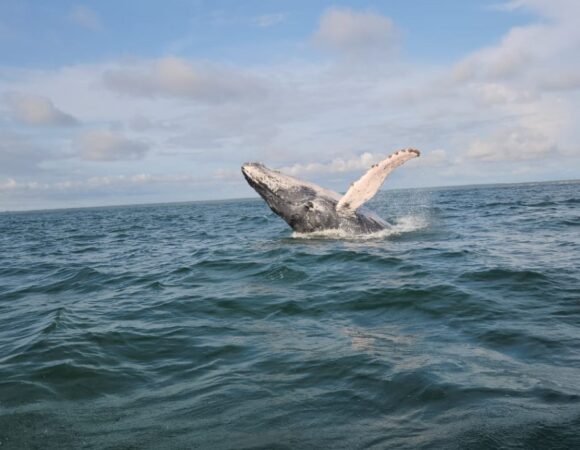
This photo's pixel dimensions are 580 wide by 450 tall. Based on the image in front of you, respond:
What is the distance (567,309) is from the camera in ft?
24.9

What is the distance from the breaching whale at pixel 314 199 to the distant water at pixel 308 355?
2.15 metres

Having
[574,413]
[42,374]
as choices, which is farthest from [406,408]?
[42,374]

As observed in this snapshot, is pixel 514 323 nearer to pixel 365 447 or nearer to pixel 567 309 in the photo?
pixel 567 309

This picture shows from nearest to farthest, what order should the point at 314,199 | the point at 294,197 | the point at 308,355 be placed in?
the point at 308,355, the point at 294,197, the point at 314,199

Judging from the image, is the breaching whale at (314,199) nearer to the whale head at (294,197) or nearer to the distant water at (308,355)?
the whale head at (294,197)

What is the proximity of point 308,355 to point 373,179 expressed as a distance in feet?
27.7

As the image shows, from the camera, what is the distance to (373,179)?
46.3 ft

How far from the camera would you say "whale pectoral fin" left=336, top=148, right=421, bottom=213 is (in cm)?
1369

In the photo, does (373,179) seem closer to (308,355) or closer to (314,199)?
(314,199)

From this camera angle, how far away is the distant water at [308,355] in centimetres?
458

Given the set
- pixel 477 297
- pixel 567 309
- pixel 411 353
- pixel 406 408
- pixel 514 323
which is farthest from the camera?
Answer: pixel 477 297

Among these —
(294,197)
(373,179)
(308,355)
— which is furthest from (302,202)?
Result: (308,355)

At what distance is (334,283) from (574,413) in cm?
630

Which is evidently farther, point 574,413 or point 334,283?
point 334,283
